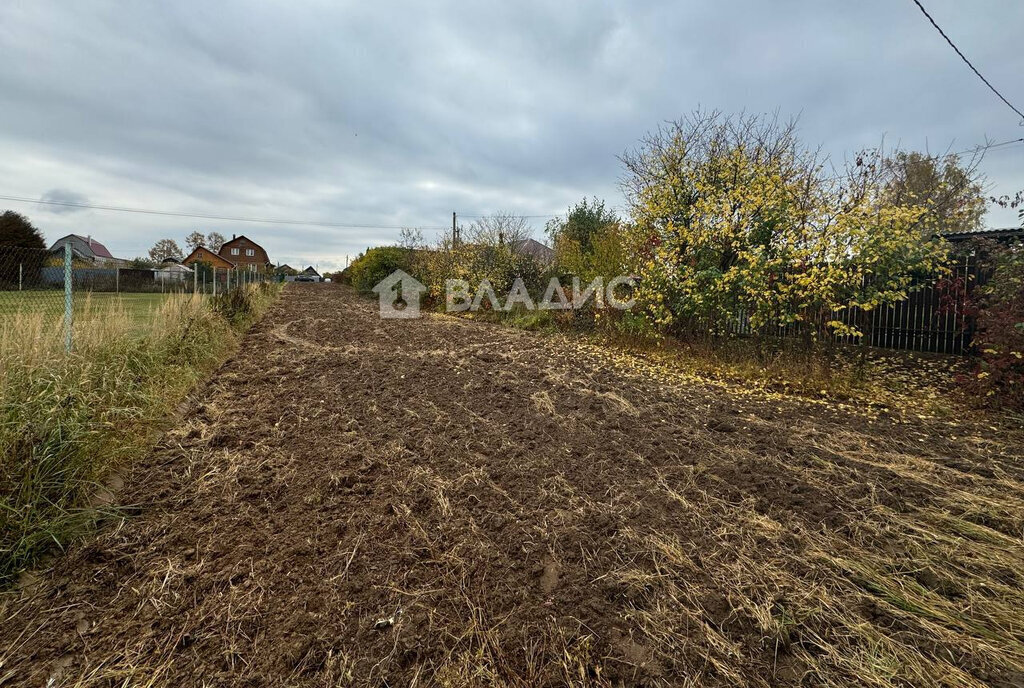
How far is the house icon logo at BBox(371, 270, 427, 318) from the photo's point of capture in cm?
1385

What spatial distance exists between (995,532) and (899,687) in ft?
4.76

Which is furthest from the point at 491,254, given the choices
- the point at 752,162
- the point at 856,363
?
the point at 856,363

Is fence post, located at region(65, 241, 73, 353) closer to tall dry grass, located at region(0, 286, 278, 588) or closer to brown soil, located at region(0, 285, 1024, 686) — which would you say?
tall dry grass, located at region(0, 286, 278, 588)

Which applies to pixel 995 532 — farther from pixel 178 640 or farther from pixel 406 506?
pixel 178 640

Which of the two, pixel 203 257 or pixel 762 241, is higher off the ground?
pixel 203 257

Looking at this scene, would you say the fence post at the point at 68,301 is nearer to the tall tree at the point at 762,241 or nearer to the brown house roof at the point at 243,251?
the tall tree at the point at 762,241

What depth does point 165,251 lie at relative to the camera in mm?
53906

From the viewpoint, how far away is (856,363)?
512cm

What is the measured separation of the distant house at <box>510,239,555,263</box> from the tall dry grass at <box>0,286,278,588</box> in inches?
311

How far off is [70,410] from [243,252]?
68.6m

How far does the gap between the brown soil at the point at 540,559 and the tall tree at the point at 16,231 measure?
22750mm

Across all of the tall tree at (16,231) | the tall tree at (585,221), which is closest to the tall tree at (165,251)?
the tall tree at (16,231)

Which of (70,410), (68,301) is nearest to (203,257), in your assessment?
(68,301)

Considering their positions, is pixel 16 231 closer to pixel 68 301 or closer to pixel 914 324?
pixel 68 301
